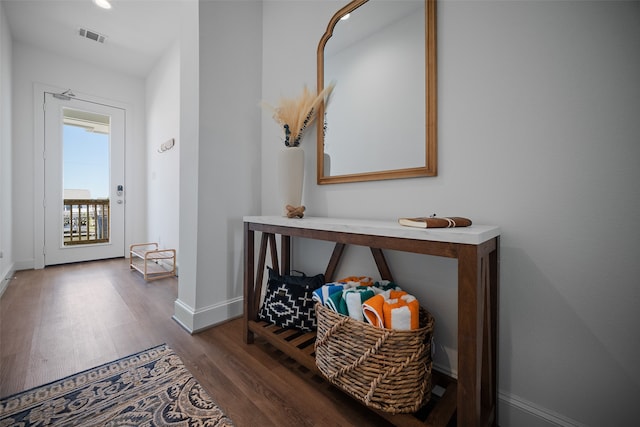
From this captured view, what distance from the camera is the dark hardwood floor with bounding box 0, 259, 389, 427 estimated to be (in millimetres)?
1048

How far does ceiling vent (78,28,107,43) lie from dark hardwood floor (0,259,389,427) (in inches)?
111

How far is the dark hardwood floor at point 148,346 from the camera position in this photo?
105 centimetres

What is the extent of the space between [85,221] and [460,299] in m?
4.72

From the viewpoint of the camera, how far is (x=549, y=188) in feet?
2.89

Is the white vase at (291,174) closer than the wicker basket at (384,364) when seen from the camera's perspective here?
No

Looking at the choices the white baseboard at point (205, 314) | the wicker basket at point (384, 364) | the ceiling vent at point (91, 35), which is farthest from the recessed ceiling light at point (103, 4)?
the wicker basket at point (384, 364)

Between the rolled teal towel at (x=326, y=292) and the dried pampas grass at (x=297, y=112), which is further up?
the dried pampas grass at (x=297, y=112)

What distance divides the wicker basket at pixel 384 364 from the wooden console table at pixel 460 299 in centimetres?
7

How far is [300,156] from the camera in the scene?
1487 millimetres

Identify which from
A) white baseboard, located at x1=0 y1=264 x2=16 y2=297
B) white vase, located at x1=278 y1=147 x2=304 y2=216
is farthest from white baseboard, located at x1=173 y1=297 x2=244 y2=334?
white baseboard, located at x1=0 y1=264 x2=16 y2=297

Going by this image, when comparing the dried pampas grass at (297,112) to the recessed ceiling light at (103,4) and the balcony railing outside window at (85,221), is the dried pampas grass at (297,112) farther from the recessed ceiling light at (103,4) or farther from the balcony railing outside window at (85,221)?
the balcony railing outside window at (85,221)

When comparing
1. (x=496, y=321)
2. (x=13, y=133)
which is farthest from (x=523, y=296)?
(x=13, y=133)

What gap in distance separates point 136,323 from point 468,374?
6.54ft

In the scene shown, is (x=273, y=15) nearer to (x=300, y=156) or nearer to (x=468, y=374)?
(x=300, y=156)
